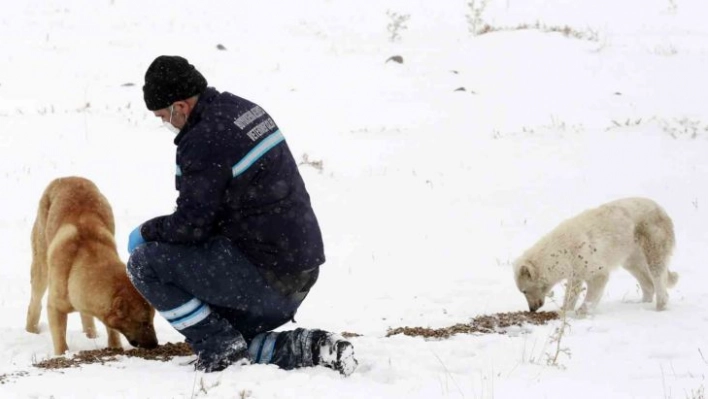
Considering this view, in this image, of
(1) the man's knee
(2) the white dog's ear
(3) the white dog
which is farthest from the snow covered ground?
(1) the man's knee

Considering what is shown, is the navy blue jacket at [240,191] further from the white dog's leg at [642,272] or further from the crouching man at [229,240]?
the white dog's leg at [642,272]

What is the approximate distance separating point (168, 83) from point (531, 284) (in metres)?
4.12

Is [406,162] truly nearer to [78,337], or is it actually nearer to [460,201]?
[460,201]

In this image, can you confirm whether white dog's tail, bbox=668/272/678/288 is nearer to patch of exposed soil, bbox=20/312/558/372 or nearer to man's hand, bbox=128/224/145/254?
patch of exposed soil, bbox=20/312/558/372

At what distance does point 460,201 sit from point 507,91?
23.1ft

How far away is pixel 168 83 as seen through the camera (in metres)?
4.80

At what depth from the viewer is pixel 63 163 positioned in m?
11.7

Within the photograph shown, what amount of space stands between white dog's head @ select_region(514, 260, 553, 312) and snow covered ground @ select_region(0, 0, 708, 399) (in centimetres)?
34

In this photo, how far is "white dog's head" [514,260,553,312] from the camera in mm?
7391

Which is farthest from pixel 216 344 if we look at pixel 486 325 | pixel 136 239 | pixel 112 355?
pixel 486 325

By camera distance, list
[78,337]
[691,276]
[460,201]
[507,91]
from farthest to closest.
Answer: [507,91]
[460,201]
[691,276]
[78,337]

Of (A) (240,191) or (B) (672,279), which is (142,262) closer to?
(A) (240,191)

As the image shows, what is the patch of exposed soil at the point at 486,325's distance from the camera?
609 cm

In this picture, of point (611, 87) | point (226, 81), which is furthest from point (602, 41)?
point (226, 81)
